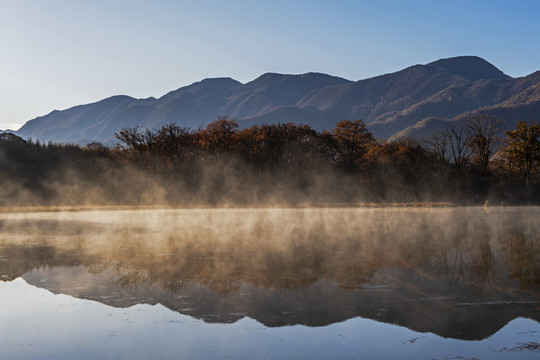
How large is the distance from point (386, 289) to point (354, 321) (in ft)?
10.0

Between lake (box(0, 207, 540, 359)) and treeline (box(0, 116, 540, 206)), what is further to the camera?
treeline (box(0, 116, 540, 206))

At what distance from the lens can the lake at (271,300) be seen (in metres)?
8.77

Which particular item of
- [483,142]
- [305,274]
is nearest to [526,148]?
[483,142]

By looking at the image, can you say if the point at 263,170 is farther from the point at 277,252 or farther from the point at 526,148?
the point at 277,252

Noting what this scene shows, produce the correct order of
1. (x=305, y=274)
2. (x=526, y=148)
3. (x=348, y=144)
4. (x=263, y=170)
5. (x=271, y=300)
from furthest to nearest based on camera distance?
(x=348, y=144), (x=263, y=170), (x=526, y=148), (x=305, y=274), (x=271, y=300)

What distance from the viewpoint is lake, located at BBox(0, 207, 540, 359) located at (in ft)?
28.8

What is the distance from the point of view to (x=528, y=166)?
259 ft

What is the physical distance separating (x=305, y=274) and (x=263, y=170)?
216 feet

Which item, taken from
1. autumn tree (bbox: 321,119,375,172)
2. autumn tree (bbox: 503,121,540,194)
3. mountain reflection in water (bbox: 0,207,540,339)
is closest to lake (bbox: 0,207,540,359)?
mountain reflection in water (bbox: 0,207,540,339)

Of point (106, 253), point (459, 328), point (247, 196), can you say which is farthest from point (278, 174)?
point (459, 328)

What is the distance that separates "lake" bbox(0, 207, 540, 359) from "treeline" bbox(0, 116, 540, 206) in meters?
50.0

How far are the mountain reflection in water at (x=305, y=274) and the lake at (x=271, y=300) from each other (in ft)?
0.14

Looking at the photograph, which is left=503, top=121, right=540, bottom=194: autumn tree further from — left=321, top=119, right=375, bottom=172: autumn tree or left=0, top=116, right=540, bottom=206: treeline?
left=321, top=119, right=375, bottom=172: autumn tree

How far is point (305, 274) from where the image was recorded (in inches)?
606
